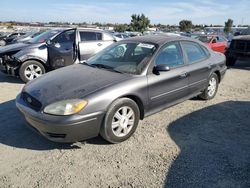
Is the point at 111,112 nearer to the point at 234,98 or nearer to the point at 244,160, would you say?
the point at 244,160

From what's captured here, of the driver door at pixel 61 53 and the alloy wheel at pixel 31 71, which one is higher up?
the driver door at pixel 61 53

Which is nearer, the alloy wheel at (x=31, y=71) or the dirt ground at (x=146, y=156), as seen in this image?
the dirt ground at (x=146, y=156)

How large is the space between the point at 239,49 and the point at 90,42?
6356 mm

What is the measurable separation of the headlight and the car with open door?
4255 mm

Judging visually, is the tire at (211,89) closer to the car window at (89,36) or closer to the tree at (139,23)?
the car window at (89,36)

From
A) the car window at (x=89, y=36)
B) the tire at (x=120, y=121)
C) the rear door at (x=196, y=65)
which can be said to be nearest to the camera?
the tire at (x=120, y=121)

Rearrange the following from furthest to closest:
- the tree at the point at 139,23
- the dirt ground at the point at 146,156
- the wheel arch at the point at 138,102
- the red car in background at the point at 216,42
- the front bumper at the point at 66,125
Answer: the tree at the point at 139,23 < the red car in background at the point at 216,42 < the wheel arch at the point at 138,102 < the front bumper at the point at 66,125 < the dirt ground at the point at 146,156

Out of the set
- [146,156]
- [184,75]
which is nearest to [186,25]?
[184,75]

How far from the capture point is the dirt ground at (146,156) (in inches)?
A: 118

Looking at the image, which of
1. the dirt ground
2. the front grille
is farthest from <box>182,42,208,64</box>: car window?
the front grille

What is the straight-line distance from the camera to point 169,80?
4.46 metres

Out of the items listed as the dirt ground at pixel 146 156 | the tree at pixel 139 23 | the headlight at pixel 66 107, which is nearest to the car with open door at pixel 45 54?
the dirt ground at pixel 146 156

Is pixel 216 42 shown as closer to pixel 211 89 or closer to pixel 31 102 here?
pixel 211 89

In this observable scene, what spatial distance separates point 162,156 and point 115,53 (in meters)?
2.15
